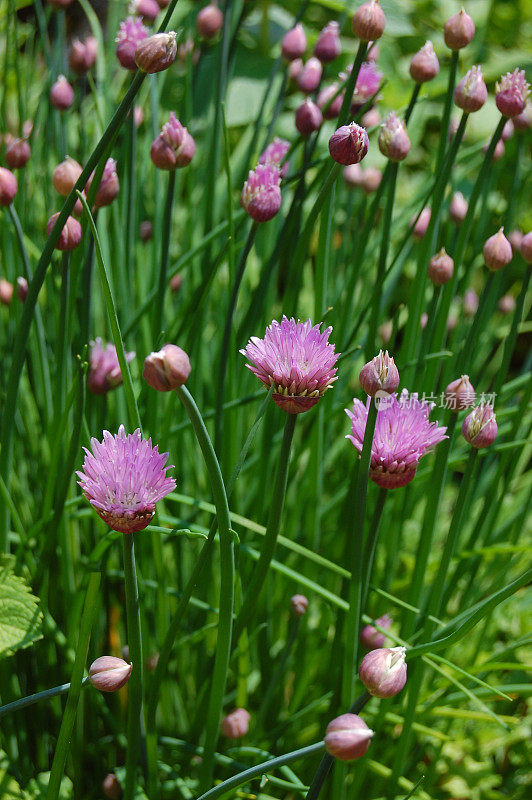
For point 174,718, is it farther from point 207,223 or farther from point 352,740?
point 207,223

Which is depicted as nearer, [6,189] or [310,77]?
[6,189]

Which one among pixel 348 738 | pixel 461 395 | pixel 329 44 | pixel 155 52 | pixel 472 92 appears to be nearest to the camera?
pixel 348 738

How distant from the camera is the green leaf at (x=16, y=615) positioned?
0.73 meters

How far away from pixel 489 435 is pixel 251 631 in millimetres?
416

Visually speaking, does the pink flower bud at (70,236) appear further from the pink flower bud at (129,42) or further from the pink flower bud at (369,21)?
the pink flower bud at (369,21)

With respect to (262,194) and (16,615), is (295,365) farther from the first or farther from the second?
(16,615)

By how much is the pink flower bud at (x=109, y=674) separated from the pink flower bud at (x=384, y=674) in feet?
0.55

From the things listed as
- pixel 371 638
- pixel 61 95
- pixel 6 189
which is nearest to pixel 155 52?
pixel 6 189

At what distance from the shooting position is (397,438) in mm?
654

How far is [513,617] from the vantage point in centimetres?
121

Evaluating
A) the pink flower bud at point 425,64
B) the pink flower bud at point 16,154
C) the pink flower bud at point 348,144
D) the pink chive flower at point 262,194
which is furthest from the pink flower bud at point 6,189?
the pink flower bud at point 425,64

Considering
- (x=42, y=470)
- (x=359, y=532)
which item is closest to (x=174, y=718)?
(x=42, y=470)

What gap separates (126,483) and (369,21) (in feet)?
1.67

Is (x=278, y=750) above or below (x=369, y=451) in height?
below
